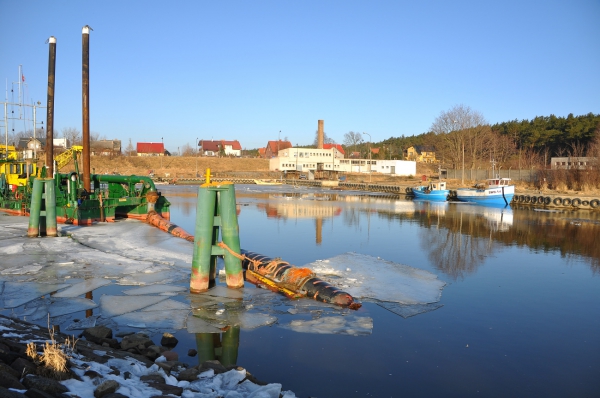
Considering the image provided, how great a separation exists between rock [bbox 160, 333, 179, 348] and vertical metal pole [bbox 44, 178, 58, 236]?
1003 centimetres

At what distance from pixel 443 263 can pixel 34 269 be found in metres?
12.2

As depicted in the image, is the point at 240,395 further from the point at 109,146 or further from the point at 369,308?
the point at 109,146

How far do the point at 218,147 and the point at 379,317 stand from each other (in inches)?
5213

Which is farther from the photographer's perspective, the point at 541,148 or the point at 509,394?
the point at 541,148

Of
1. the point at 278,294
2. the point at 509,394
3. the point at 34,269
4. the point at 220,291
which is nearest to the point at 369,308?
the point at 278,294

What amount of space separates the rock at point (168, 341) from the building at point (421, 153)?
108 meters

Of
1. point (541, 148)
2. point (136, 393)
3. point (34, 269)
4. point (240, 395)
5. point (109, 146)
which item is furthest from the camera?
point (109, 146)

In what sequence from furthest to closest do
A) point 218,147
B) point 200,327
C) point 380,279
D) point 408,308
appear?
1. point 218,147
2. point 380,279
3. point 408,308
4. point 200,327

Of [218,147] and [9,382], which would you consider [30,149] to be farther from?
[218,147]

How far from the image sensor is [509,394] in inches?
283

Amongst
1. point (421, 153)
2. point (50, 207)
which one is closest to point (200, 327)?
point (50, 207)

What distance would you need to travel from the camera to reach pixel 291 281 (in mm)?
11344

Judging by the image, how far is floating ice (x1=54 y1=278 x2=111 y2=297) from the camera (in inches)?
415

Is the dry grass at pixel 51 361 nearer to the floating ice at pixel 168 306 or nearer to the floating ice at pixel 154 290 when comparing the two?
the floating ice at pixel 168 306
